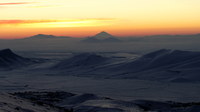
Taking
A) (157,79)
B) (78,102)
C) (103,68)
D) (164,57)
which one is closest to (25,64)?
(103,68)

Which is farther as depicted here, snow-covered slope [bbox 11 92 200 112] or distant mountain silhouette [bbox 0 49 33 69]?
distant mountain silhouette [bbox 0 49 33 69]

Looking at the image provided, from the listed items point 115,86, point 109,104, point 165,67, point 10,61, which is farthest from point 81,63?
point 109,104

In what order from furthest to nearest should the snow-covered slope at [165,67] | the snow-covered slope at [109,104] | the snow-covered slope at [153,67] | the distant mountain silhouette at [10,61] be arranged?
the distant mountain silhouette at [10,61] → the snow-covered slope at [153,67] → the snow-covered slope at [165,67] → the snow-covered slope at [109,104]

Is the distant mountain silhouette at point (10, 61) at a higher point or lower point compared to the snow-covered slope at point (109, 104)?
lower

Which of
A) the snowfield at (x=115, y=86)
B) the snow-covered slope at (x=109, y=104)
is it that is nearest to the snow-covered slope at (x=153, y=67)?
the snowfield at (x=115, y=86)

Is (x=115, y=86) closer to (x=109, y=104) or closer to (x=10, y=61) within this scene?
(x=109, y=104)

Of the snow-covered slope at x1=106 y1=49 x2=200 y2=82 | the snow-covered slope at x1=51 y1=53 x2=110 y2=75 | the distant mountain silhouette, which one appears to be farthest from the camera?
the distant mountain silhouette

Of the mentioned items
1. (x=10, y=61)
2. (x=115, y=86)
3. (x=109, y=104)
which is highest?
(x=109, y=104)

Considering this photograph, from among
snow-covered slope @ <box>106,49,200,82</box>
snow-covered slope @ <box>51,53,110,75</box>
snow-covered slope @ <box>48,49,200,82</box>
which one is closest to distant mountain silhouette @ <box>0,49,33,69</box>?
snow-covered slope @ <box>51,53,110,75</box>

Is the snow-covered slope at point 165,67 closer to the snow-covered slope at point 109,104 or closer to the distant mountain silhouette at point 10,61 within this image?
the snow-covered slope at point 109,104

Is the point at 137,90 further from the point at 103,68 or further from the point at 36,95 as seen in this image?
the point at 103,68

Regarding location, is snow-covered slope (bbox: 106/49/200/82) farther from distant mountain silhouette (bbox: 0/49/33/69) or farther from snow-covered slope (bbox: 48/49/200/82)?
distant mountain silhouette (bbox: 0/49/33/69)
